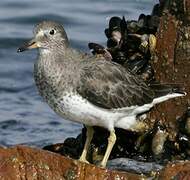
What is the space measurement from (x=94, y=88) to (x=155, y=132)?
0.89 m

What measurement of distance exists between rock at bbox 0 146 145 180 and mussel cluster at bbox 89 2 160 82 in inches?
96.0

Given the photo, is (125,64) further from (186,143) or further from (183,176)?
(183,176)

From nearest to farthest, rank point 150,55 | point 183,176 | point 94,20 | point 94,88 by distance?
point 183,176 → point 94,88 → point 150,55 → point 94,20

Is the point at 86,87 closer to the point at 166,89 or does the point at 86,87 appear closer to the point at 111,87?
the point at 111,87

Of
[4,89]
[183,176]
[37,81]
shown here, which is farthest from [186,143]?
[4,89]

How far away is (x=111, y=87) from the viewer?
8.59 metres

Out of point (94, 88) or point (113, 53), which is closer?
point (94, 88)

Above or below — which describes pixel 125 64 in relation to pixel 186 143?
above

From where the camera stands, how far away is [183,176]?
20.7 ft

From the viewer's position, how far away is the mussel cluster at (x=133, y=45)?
29.9ft

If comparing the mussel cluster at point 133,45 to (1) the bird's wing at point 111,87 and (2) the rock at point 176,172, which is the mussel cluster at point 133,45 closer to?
(1) the bird's wing at point 111,87

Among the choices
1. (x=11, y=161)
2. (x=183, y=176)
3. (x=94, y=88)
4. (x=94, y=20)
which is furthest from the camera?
(x=94, y=20)

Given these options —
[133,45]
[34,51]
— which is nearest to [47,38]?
[133,45]

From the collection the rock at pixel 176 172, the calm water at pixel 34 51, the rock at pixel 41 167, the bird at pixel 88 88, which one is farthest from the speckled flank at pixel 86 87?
the calm water at pixel 34 51
